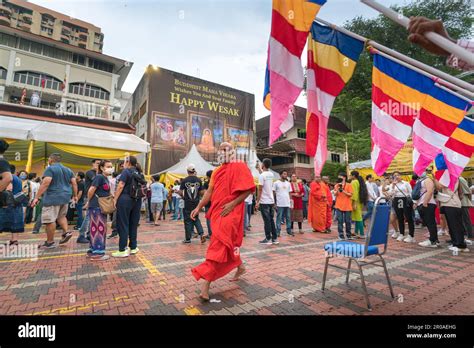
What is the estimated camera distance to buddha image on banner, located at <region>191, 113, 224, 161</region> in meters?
22.1

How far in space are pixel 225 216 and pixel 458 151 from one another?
514 centimetres

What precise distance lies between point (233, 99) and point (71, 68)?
16.2 metres

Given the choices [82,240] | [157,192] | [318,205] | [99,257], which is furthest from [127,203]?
[318,205]

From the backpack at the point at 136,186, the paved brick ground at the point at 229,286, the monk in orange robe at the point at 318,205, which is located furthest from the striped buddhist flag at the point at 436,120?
the backpack at the point at 136,186

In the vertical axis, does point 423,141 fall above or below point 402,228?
above

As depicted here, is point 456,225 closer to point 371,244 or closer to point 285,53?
point 371,244

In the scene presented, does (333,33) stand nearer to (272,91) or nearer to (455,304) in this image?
(272,91)

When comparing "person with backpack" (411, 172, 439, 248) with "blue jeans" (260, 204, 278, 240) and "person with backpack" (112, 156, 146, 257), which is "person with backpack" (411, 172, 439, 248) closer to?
"blue jeans" (260, 204, 278, 240)

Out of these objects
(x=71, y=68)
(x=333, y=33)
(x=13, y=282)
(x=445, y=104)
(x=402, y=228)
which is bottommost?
(x=13, y=282)

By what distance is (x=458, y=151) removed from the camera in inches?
191

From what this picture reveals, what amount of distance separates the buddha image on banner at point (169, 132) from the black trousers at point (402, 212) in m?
17.5

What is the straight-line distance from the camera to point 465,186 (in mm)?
5805

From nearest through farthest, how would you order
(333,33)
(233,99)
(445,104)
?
(333,33) → (445,104) → (233,99)
